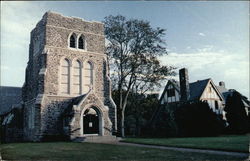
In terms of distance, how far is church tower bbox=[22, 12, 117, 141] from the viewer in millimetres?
21797

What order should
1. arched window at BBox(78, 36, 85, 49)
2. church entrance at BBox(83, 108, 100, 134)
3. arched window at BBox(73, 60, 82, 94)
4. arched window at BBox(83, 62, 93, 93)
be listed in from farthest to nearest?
arched window at BBox(78, 36, 85, 49) < arched window at BBox(83, 62, 93, 93) < arched window at BBox(73, 60, 82, 94) < church entrance at BBox(83, 108, 100, 134)

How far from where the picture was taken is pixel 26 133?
80.1 feet

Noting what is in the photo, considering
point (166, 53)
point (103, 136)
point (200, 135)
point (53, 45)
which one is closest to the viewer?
point (103, 136)

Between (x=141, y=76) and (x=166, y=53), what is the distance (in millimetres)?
3955

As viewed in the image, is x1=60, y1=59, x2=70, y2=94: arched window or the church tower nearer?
the church tower

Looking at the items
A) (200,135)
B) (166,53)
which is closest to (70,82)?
(166,53)

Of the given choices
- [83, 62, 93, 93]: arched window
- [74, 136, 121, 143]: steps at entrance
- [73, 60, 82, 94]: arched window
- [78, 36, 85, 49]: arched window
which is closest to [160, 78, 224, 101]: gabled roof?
[83, 62, 93, 93]: arched window

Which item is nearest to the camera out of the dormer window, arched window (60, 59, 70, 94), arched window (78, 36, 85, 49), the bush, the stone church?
the stone church

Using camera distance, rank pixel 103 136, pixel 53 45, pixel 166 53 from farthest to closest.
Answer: pixel 166 53, pixel 53 45, pixel 103 136

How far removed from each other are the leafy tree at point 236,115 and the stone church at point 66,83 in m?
15.9

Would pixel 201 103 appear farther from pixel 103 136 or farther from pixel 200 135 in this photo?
pixel 103 136

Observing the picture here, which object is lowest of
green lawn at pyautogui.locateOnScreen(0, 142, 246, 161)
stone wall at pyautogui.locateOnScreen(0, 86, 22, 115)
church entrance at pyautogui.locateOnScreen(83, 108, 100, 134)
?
green lawn at pyautogui.locateOnScreen(0, 142, 246, 161)

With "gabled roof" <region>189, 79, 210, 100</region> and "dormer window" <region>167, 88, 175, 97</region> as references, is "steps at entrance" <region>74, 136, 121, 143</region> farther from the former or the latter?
"gabled roof" <region>189, 79, 210, 100</region>

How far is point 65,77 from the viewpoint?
2409cm
